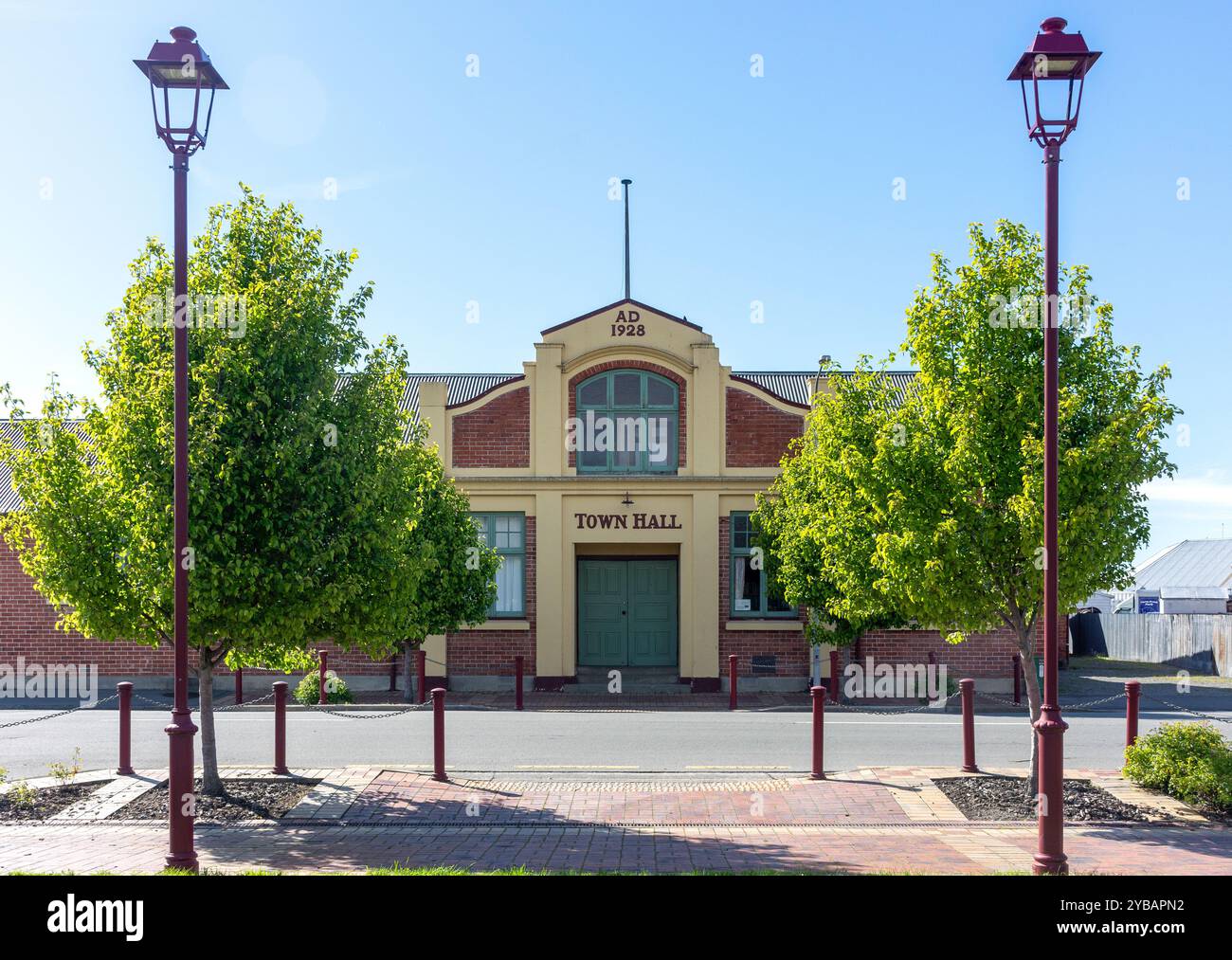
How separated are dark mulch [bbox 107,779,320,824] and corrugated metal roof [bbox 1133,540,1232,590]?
142ft

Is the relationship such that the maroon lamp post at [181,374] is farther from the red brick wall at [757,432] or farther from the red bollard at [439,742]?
the red brick wall at [757,432]

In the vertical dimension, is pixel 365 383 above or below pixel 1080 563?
above

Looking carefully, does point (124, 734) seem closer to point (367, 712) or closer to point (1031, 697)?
point (367, 712)

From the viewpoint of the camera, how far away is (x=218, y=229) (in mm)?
10953

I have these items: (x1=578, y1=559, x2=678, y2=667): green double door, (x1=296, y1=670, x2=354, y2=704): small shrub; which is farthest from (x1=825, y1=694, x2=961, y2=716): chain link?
(x1=296, y1=670, x2=354, y2=704): small shrub

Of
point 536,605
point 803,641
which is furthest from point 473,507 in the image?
point 803,641

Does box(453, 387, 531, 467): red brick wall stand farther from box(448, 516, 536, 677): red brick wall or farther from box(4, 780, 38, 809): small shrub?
box(4, 780, 38, 809): small shrub

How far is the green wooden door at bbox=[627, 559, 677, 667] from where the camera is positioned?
23766 millimetres

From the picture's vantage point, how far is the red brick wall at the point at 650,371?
23.0 metres

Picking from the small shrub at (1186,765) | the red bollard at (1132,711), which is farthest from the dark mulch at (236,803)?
the red bollard at (1132,711)

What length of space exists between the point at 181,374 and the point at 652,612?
1681cm

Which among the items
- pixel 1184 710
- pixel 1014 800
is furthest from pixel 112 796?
pixel 1184 710
